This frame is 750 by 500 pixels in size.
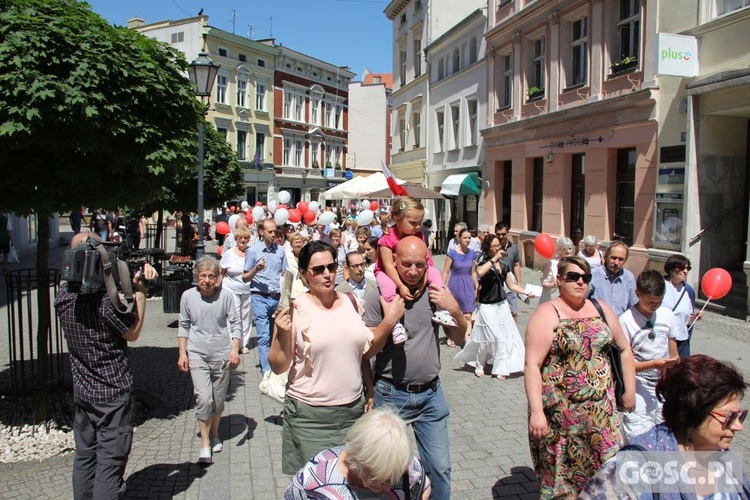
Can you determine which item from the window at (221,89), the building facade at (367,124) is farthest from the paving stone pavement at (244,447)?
the building facade at (367,124)

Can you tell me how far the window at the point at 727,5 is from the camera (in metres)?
11.4

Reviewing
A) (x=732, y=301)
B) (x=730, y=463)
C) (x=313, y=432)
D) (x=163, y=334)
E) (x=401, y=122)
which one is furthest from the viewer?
(x=401, y=122)

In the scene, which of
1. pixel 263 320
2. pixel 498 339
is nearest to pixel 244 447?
pixel 263 320

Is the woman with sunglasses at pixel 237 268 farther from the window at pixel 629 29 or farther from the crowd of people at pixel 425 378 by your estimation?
the window at pixel 629 29

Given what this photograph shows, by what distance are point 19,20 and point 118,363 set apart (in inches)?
111

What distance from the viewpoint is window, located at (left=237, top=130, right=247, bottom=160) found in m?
45.2

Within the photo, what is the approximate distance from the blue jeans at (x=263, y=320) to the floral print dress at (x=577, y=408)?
13.7ft

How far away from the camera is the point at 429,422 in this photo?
11.9 feet

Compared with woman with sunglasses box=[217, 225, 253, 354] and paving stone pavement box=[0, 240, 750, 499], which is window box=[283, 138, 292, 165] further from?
paving stone pavement box=[0, 240, 750, 499]

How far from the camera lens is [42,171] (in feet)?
16.6

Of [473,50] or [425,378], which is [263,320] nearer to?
[425,378]

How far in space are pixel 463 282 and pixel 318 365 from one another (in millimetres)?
5538

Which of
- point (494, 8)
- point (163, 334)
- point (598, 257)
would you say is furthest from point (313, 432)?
point (494, 8)

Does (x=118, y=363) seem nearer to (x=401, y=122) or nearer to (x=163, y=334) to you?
(x=163, y=334)
